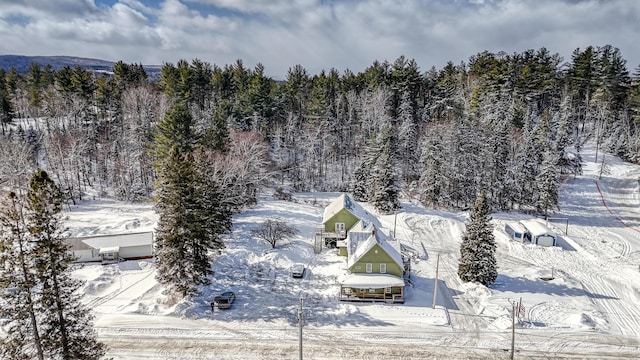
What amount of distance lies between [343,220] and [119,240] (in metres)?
21.4

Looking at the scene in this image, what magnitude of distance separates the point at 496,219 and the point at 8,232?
46.1m

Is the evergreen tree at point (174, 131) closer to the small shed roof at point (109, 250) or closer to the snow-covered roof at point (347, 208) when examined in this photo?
the small shed roof at point (109, 250)

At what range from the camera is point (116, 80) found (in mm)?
67188

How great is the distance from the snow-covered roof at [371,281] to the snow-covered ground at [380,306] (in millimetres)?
1411

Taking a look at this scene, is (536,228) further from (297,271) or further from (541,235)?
(297,271)

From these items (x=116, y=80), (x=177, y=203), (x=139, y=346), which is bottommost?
(x=139, y=346)

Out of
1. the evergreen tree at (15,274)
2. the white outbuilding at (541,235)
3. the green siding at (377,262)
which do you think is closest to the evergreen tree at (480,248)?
the green siding at (377,262)

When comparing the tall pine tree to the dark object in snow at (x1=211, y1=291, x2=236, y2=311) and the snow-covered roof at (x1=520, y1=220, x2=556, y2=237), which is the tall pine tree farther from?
the snow-covered roof at (x1=520, y1=220, x2=556, y2=237)

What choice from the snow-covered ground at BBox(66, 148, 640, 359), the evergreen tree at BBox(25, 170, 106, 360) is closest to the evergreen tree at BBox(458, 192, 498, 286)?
the snow-covered ground at BBox(66, 148, 640, 359)

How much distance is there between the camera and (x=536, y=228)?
134 ft

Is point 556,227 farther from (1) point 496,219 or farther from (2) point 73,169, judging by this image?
(2) point 73,169

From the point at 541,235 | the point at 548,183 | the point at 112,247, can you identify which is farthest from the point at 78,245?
the point at 548,183

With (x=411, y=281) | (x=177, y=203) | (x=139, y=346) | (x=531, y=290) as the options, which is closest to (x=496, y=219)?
(x=531, y=290)

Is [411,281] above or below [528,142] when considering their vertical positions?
below
